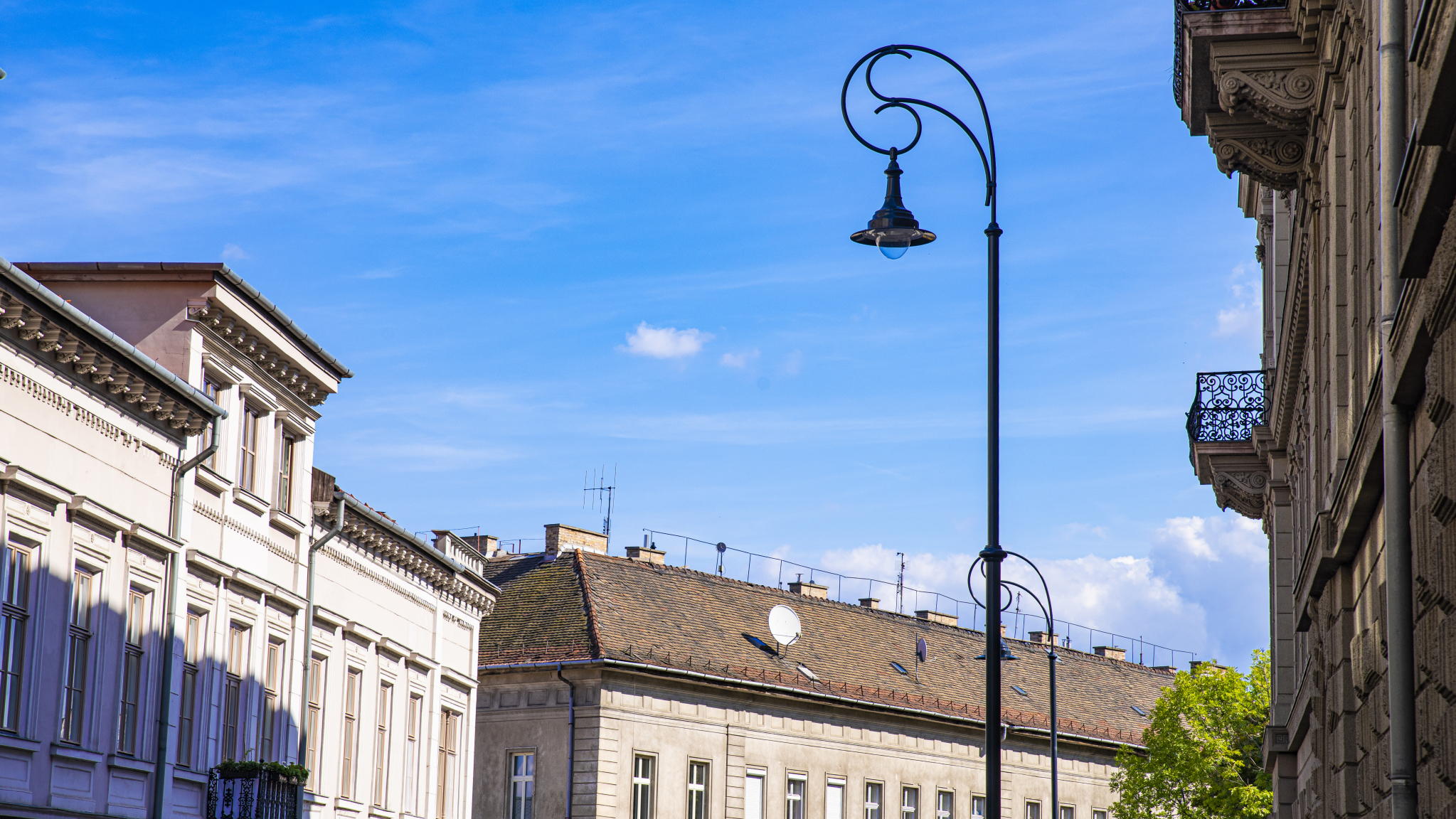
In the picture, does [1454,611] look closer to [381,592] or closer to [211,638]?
[211,638]

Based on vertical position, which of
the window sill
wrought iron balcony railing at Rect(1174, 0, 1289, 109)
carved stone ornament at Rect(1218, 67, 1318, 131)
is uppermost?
wrought iron balcony railing at Rect(1174, 0, 1289, 109)

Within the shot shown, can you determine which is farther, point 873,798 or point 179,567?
point 873,798

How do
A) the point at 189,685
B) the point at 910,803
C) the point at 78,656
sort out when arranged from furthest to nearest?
A: the point at 910,803 < the point at 189,685 < the point at 78,656

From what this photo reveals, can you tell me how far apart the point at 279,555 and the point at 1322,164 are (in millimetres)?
17015

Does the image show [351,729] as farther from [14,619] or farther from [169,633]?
[14,619]

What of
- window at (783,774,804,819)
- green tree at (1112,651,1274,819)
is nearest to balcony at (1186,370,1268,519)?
green tree at (1112,651,1274,819)

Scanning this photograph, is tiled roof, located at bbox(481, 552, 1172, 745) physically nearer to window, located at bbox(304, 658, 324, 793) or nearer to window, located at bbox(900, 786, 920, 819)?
window, located at bbox(900, 786, 920, 819)

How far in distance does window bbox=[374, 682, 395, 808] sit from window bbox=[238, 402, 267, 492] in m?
6.99

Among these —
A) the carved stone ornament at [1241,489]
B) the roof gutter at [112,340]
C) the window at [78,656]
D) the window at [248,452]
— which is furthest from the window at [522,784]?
the window at [78,656]

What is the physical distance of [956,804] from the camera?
186ft

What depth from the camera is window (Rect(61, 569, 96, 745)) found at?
20.8 metres

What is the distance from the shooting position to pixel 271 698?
27.8 metres

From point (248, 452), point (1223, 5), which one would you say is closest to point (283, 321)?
point (248, 452)

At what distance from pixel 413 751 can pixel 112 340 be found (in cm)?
1598
